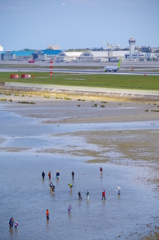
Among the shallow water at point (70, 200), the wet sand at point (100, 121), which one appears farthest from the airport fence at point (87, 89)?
the shallow water at point (70, 200)

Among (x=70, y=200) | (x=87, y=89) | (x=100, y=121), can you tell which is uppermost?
(x=87, y=89)

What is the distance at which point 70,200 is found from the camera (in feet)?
115

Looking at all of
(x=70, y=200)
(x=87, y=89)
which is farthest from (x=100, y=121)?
(x=87, y=89)

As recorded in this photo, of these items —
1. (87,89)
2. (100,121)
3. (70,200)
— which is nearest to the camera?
(70,200)

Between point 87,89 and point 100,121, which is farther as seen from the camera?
point 87,89

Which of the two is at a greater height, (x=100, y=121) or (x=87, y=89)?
(x=87, y=89)

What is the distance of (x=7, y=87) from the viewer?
419 feet

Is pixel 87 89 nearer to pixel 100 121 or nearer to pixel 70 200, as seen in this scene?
pixel 100 121

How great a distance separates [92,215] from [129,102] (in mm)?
60895

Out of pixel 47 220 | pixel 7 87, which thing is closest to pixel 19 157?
pixel 47 220

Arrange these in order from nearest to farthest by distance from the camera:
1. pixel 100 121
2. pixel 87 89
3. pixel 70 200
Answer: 1. pixel 70 200
2. pixel 100 121
3. pixel 87 89

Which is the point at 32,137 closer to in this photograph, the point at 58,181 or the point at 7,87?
the point at 58,181

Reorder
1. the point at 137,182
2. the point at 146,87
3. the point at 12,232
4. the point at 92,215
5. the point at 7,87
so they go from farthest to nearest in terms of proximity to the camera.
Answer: the point at 7,87
the point at 146,87
the point at 137,182
the point at 92,215
the point at 12,232

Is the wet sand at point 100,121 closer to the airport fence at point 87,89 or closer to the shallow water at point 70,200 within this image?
the shallow water at point 70,200
